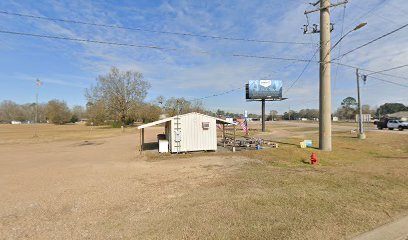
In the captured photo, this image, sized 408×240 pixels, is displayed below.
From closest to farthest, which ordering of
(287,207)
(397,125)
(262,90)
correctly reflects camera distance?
1. (287,207)
2. (397,125)
3. (262,90)

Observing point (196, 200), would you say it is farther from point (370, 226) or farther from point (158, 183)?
point (370, 226)

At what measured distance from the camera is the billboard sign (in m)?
44.4

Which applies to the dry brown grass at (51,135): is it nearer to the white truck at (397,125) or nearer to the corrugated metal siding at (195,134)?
the corrugated metal siding at (195,134)

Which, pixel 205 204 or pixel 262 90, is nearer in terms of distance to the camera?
pixel 205 204

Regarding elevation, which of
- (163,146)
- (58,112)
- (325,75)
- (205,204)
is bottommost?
(205,204)

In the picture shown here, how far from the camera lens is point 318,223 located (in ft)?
17.9

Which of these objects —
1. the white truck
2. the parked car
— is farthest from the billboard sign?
the white truck

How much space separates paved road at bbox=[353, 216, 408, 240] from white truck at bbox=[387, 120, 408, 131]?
42.9 metres

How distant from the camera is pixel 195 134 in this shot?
1980 cm

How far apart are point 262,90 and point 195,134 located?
27976 mm

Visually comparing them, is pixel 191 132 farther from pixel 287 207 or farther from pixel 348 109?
pixel 348 109

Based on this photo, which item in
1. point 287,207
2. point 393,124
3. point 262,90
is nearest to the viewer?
point 287,207

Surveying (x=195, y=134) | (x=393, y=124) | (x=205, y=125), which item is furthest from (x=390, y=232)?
(x=393, y=124)

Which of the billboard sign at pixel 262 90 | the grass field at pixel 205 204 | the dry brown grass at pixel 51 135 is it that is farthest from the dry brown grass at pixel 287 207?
the dry brown grass at pixel 51 135
